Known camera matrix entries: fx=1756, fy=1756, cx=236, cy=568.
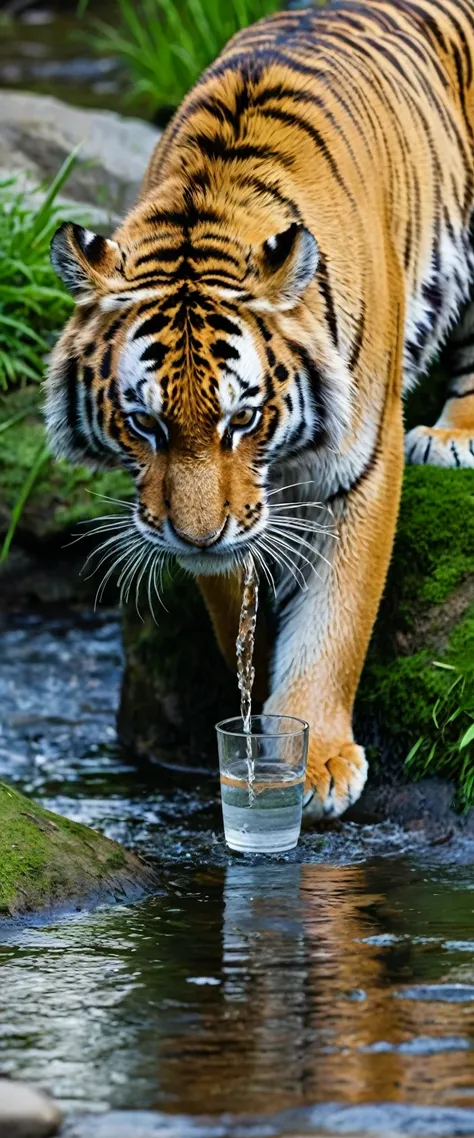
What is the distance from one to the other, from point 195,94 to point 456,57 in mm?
1176

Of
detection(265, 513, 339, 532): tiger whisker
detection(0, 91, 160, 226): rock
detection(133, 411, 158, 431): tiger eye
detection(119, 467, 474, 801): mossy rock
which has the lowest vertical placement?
detection(119, 467, 474, 801): mossy rock

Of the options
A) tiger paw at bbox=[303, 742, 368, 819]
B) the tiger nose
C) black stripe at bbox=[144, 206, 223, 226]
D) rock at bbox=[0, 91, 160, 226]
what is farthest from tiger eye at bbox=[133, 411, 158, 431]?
rock at bbox=[0, 91, 160, 226]

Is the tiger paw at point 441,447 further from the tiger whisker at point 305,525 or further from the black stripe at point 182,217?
the black stripe at point 182,217

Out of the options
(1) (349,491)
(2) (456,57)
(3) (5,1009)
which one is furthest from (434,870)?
(2) (456,57)

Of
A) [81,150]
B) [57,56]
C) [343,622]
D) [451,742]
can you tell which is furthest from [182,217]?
[57,56]

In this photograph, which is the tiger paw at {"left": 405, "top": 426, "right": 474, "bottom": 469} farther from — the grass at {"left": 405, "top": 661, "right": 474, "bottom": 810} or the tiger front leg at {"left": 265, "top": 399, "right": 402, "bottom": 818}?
the grass at {"left": 405, "top": 661, "right": 474, "bottom": 810}

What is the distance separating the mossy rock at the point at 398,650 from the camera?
4.65 meters

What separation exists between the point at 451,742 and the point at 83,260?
1532 mm

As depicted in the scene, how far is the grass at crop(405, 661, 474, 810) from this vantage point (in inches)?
174

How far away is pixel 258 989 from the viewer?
322 centimetres

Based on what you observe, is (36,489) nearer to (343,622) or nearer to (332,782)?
(343,622)

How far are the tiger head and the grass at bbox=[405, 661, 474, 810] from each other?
2.47 feet

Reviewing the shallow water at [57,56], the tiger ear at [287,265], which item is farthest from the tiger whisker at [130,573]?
the shallow water at [57,56]

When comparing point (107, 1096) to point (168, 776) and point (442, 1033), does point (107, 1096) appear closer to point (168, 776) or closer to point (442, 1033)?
point (442, 1033)
